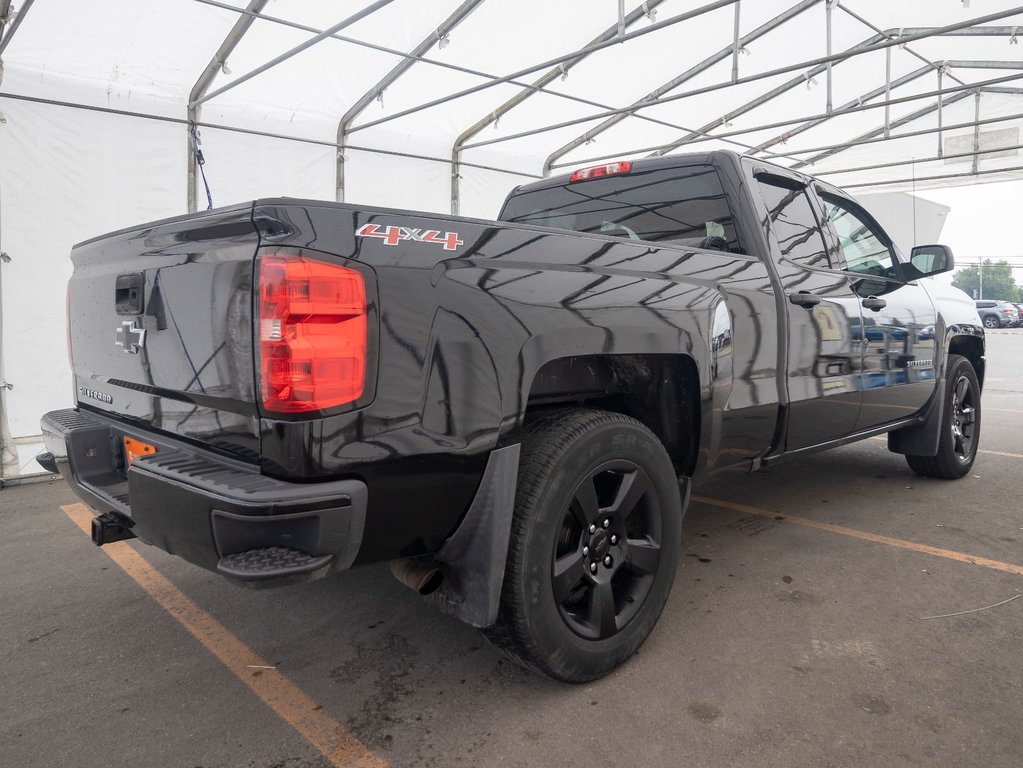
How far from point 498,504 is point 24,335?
523 cm

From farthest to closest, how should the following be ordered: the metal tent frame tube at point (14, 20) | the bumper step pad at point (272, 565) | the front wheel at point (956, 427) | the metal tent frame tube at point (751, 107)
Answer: the metal tent frame tube at point (751, 107) → the metal tent frame tube at point (14, 20) → the front wheel at point (956, 427) → the bumper step pad at point (272, 565)

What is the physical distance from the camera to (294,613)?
9.03 ft

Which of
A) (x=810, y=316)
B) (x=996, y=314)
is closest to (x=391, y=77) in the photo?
(x=810, y=316)

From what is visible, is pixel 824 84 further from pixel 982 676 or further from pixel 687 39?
pixel 982 676

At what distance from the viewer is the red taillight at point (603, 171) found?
3.19m

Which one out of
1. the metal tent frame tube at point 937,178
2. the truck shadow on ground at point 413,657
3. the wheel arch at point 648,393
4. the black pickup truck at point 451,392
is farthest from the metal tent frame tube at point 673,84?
the truck shadow on ground at point 413,657

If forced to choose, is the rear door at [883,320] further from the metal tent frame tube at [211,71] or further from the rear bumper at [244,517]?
the metal tent frame tube at [211,71]

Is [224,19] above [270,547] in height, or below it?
above

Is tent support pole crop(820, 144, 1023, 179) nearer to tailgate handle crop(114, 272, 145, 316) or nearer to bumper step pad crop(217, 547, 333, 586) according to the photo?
tailgate handle crop(114, 272, 145, 316)

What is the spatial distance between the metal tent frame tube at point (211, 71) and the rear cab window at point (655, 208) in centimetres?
451

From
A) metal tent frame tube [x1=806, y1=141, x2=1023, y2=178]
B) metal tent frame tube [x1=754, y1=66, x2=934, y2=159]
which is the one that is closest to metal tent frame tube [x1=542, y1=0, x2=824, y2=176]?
metal tent frame tube [x1=754, y1=66, x2=934, y2=159]

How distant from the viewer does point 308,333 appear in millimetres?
1583

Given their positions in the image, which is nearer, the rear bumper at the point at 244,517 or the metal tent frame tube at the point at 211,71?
the rear bumper at the point at 244,517

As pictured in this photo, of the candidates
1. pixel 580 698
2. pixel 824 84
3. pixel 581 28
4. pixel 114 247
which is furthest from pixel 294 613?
pixel 824 84
